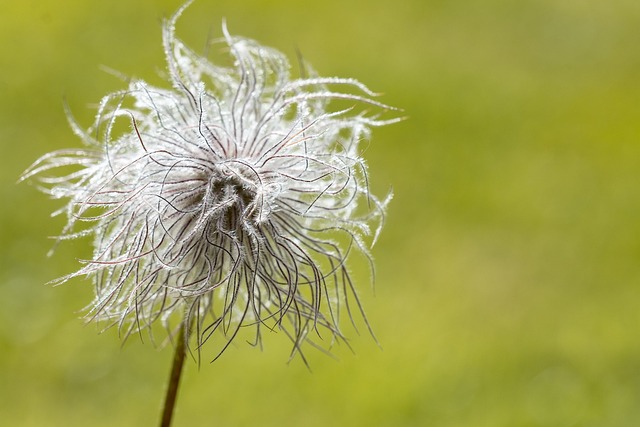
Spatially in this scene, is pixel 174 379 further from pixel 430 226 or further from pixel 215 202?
pixel 430 226

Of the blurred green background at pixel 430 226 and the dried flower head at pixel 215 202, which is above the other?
the blurred green background at pixel 430 226

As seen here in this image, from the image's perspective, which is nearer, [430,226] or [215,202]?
[215,202]

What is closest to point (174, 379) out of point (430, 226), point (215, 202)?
point (215, 202)

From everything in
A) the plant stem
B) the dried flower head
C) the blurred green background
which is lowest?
the plant stem

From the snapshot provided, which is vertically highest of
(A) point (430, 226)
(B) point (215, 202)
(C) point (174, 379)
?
(A) point (430, 226)

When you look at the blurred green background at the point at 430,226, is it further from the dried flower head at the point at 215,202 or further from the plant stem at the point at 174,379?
the plant stem at the point at 174,379

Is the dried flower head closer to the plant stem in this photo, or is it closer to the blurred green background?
the plant stem

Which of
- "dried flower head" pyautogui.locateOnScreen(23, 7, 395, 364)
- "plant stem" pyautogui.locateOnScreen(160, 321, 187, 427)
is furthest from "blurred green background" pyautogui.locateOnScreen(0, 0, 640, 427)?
"plant stem" pyautogui.locateOnScreen(160, 321, 187, 427)

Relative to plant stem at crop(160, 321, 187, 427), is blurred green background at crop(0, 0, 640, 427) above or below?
above

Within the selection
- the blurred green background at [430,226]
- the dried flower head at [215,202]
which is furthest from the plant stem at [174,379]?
the blurred green background at [430,226]
